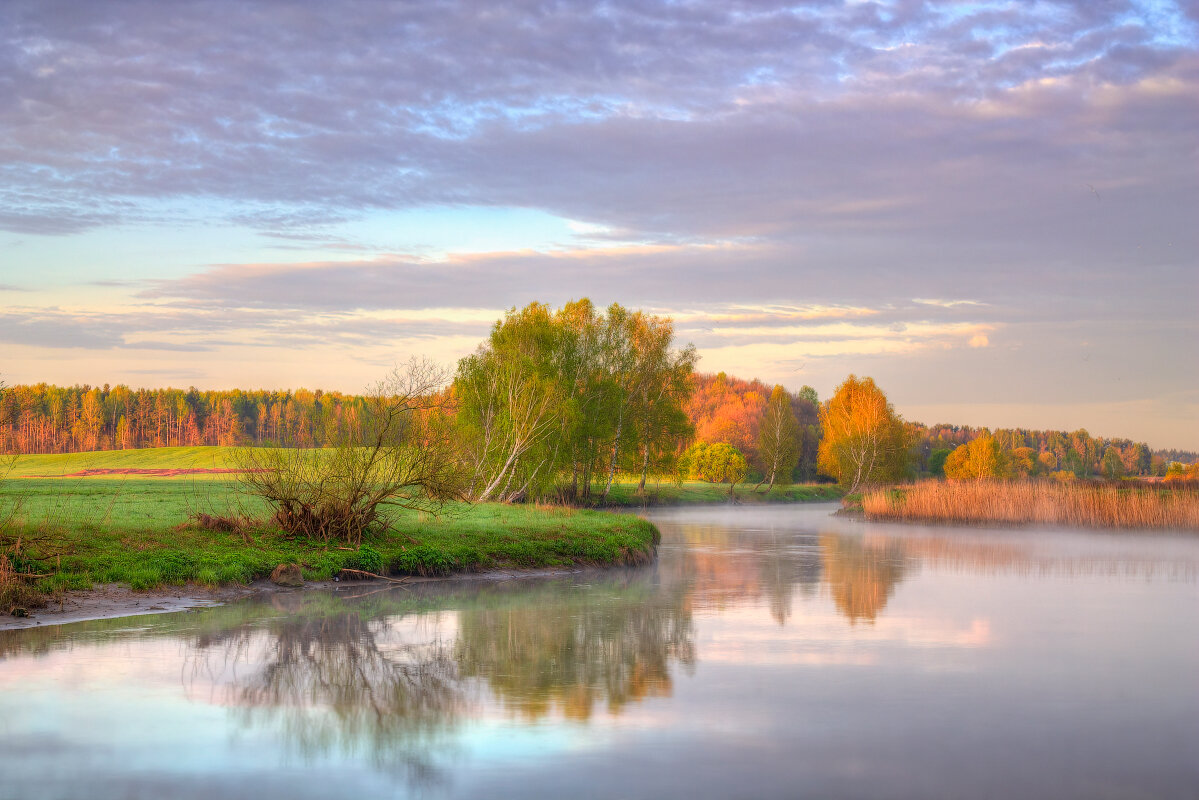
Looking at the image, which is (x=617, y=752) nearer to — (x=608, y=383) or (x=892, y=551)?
(x=892, y=551)

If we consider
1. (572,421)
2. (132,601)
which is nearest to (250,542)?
(132,601)

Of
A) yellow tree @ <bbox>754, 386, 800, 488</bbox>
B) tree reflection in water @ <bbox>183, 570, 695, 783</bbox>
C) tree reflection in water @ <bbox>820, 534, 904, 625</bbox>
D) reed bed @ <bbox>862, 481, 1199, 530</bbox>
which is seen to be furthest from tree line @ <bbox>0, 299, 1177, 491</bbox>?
reed bed @ <bbox>862, 481, 1199, 530</bbox>

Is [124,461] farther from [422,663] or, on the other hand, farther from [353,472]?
[422,663]

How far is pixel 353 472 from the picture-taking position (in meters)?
19.7

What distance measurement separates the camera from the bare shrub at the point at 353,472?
1922 cm

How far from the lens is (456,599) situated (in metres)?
16.8

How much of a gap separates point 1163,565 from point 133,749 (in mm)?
25036

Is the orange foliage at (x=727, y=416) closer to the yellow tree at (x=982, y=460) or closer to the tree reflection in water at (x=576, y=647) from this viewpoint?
the yellow tree at (x=982, y=460)

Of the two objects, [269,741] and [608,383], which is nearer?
[269,741]

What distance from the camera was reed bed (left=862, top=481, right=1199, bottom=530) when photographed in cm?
3497

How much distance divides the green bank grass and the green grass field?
22 mm

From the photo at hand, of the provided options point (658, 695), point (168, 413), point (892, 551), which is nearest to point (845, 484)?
point (892, 551)

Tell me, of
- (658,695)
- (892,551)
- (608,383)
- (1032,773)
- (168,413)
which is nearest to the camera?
(1032,773)

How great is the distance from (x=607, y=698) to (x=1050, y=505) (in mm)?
32673
